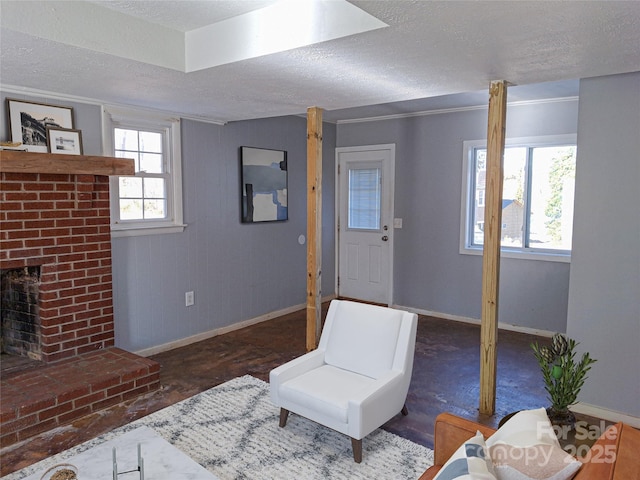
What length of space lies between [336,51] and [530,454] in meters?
1.96

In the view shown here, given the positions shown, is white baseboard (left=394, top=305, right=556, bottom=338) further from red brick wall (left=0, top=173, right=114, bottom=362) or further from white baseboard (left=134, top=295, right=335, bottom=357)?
red brick wall (left=0, top=173, right=114, bottom=362)

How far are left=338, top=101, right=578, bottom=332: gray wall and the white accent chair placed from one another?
2.34 m

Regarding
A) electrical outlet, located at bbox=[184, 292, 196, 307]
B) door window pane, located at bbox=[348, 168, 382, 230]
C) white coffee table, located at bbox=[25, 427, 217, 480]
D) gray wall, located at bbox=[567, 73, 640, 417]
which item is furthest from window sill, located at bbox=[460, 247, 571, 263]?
white coffee table, located at bbox=[25, 427, 217, 480]

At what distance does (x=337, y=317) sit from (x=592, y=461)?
188 cm

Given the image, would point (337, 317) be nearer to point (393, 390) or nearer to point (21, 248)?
point (393, 390)

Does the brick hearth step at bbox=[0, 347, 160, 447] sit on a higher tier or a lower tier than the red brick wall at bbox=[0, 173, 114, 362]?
lower

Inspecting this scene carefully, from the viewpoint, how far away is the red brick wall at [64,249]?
3.14 meters

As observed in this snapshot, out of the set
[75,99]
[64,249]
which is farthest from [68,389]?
[75,99]

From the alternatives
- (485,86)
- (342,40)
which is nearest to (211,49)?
(342,40)

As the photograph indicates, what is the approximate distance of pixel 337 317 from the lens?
310cm

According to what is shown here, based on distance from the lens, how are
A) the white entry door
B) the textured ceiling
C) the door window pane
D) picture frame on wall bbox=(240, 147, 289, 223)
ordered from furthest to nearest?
the door window pane
the white entry door
picture frame on wall bbox=(240, 147, 289, 223)
the textured ceiling

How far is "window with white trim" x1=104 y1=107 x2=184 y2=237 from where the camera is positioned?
→ 3.85 m

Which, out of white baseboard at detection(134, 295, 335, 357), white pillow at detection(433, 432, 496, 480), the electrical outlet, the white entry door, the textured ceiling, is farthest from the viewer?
the white entry door

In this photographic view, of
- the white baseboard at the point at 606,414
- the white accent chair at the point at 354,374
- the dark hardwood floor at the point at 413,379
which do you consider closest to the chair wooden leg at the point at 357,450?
the white accent chair at the point at 354,374
